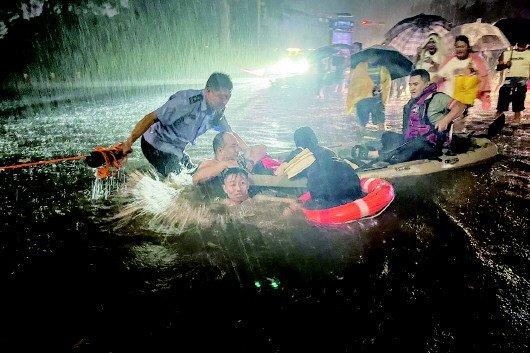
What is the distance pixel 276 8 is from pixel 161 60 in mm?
19255

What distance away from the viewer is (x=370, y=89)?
9.12 m

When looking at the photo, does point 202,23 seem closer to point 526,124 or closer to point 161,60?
point 161,60

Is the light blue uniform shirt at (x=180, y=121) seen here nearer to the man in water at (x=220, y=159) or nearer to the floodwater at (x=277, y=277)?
the man in water at (x=220, y=159)

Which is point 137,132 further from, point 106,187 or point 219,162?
point 106,187

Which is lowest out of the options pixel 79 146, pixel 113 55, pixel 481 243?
pixel 481 243

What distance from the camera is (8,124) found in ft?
37.2

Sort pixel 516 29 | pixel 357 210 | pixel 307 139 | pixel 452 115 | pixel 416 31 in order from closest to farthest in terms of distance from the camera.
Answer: pixel 357 210 < pixel 307 139 < pixel 452 115 < pixel 416 31 < pixel 516 29

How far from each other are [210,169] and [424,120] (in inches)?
156

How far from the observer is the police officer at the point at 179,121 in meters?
4.47

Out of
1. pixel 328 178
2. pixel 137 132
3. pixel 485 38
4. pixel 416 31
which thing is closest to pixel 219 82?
pixel 137 132

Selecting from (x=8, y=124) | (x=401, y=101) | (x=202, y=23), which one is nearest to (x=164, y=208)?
(x=8, y=124)

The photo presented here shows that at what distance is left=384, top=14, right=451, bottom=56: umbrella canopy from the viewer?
10883 millimetres

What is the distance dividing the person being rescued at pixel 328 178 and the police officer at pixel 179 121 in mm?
1362

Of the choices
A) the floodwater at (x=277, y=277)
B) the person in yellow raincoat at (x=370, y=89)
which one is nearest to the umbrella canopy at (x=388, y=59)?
the person in yellow raincoat at (x=370, y=89)
